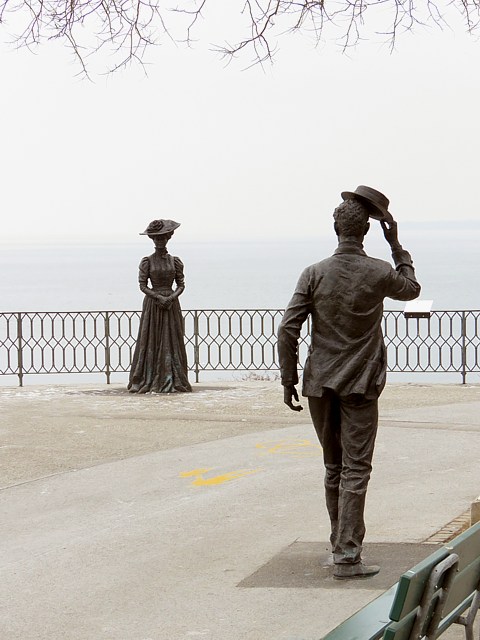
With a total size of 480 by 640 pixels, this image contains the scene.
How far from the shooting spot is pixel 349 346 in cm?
748

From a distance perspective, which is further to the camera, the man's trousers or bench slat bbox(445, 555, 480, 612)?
the man's trousers

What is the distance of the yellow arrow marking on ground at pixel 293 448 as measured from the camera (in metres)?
12.0

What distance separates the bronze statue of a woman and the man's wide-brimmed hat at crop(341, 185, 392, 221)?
9710 mm

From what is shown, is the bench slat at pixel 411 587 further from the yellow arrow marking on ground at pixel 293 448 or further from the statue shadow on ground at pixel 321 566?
the yellow arrow marking on ground at pixel 293 448

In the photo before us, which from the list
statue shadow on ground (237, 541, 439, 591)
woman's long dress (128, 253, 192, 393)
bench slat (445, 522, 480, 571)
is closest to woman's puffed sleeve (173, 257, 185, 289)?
woman's long dress (128, 253, 192, 393)

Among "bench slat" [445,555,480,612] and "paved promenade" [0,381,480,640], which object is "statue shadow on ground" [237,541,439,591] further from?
"bench slat" [445,555,480,612]

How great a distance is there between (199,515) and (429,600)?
4998 millimetres

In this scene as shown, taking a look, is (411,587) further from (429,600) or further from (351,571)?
(351,571)

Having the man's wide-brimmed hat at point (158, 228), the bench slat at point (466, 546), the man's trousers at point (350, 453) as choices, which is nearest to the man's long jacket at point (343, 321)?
the man's trousers at point (350, 453)

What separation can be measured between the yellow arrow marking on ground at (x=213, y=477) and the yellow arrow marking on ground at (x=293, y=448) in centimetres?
92

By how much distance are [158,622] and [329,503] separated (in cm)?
143

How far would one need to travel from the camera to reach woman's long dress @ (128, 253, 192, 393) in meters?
17.2

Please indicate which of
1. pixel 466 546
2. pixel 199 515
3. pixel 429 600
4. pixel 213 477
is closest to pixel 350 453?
pixel 199 515

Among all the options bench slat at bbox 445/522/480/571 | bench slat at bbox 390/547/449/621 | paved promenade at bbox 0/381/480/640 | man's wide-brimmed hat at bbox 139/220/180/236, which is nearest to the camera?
bench slat at bbox 390/547/449/621
